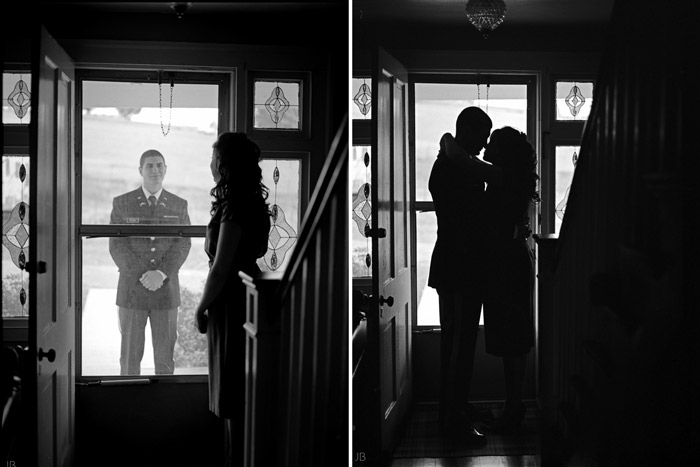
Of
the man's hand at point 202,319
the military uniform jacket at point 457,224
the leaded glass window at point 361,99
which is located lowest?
the man's hand at point 202,319

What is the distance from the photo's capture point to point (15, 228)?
2.19 meters

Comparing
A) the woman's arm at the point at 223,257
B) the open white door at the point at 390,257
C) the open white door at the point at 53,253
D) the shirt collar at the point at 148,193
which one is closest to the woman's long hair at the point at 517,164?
the open white door at the point at 390,257

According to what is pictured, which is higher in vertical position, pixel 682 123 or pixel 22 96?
pixel 22 96

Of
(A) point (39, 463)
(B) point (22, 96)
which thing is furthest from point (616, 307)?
(B) point (22, 96)

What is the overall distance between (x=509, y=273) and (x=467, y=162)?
0.33 meters

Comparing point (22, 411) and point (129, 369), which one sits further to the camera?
point (129, 369)

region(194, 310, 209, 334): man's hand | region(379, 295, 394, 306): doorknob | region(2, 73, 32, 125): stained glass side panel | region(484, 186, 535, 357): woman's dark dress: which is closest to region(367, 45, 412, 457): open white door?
region(379, 295, 394, 306): doorknob

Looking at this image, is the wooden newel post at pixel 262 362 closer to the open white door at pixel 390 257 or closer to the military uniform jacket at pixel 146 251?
the open white door at pixel 390 257

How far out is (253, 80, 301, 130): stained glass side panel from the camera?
2219mm

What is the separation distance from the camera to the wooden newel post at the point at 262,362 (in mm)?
1938

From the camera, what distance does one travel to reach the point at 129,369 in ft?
7.63

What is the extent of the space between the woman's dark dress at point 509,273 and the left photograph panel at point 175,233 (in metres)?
0.43

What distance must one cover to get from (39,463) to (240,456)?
622 mm

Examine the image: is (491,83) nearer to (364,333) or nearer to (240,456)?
(364,333)
